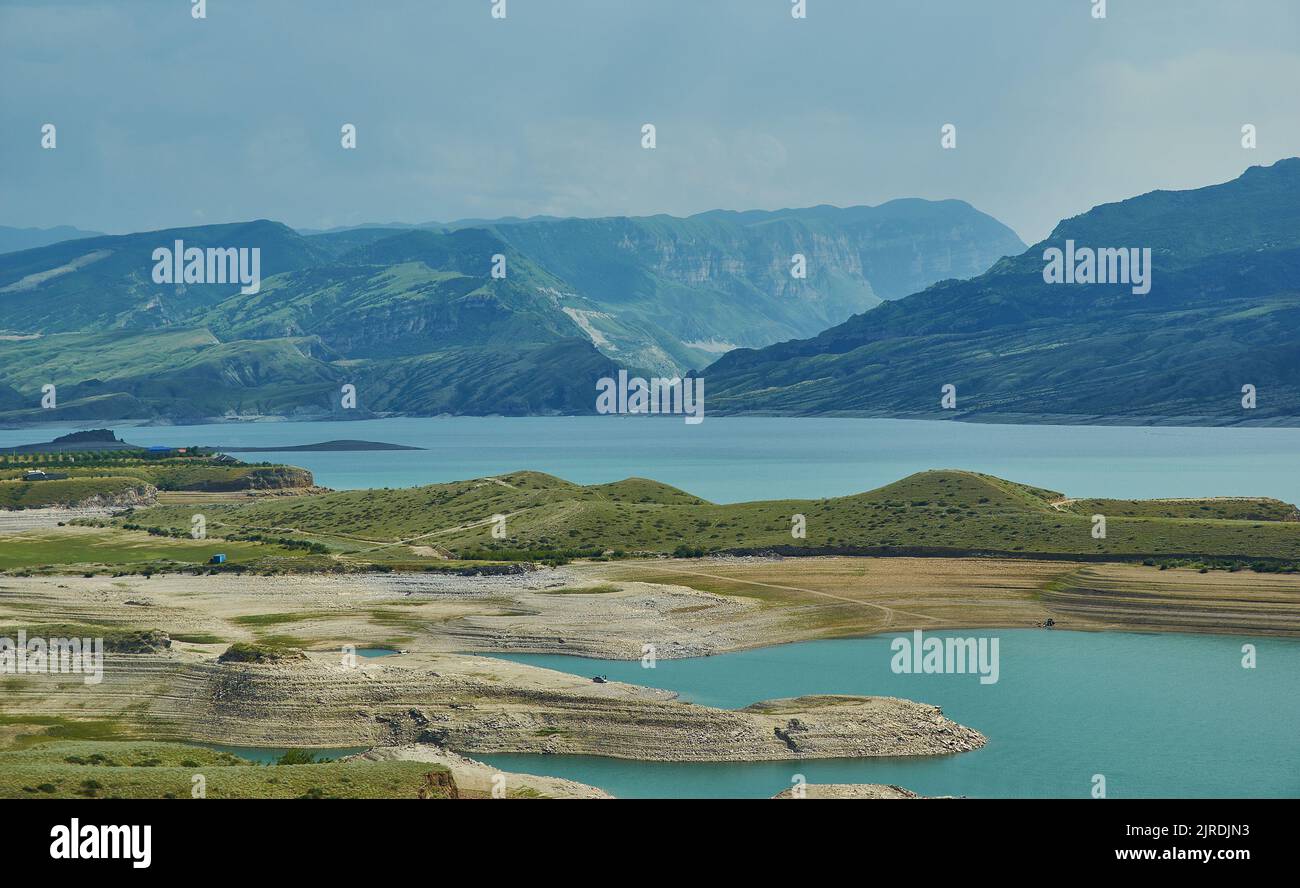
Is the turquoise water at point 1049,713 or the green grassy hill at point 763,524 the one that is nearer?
the turquoise water at point 1049,713

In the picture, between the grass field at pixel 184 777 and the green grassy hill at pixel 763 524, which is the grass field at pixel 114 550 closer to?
the green grassy hill at pixel 763 524

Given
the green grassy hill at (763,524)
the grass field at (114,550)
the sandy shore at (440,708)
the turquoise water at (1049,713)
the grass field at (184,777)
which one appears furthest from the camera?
the grass field at (114,550)

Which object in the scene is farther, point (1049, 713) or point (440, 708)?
point (1049, 713)

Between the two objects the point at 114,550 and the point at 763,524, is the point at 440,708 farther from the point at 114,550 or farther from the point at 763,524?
the point at 114,550

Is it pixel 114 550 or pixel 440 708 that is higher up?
pixel 114 550

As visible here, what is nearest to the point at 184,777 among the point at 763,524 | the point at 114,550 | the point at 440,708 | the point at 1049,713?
the point at 440,708

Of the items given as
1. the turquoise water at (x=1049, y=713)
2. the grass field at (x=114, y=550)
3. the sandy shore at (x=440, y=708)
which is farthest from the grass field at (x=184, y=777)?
the grass field at (x=114, y=550)

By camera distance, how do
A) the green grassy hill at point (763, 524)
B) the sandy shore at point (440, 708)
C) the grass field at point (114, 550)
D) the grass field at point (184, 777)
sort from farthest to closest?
the grass field at point (114, 550) → the green grassy hill at point (763, 524) → the sandy shore at point (440, 708) → the grass field at point (184, 777)

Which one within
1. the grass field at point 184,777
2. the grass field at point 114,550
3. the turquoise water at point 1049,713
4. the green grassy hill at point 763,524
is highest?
the green grassy hill at point 763,524

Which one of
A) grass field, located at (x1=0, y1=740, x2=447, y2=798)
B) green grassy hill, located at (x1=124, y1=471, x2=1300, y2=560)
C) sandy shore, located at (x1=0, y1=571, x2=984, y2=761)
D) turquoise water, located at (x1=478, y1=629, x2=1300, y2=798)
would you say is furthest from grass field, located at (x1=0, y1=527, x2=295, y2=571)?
grass field, located at (x1=0, y1=740, x2=447, y2=798)
